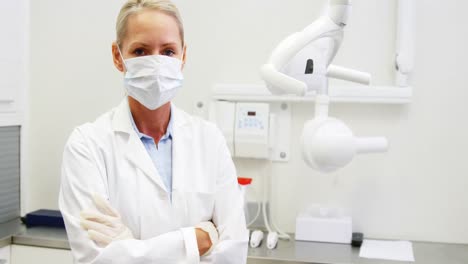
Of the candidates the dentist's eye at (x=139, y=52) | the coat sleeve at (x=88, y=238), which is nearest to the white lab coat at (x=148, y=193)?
the coat sleeve at (x=88, y=238)

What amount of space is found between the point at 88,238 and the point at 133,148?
10.1 inches

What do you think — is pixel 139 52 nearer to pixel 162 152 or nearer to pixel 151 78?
pixel 151 78

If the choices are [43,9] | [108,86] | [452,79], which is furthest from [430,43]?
[43,9]

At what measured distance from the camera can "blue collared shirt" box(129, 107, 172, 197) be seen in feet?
4.83

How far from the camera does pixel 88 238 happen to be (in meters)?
1.32

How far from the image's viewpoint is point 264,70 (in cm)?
100

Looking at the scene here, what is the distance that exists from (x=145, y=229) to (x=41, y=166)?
1.24 m

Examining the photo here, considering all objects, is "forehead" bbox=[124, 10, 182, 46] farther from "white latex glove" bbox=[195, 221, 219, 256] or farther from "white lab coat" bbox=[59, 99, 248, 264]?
"white latex glove" bbox=[195, 221, 219, 256]

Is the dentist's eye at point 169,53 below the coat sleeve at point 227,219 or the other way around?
the other way around

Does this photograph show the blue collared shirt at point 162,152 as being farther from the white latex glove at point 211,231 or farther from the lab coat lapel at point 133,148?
the white latex glove at point 211,231

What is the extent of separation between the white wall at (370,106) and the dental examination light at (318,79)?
1082mm

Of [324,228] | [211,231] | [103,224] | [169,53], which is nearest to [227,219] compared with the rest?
[211,231]

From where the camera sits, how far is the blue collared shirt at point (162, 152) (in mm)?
1472

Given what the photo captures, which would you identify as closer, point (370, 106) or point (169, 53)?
point (169, 53)
